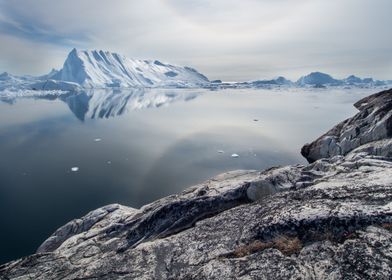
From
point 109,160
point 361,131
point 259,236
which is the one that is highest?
point 361,131

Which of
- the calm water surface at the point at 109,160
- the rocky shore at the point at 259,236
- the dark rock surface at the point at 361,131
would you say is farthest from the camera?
the calm water surface at the point at 109,160

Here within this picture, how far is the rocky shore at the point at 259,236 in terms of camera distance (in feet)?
25.8

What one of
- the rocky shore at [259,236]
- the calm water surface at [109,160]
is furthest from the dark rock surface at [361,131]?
the calm water surface at [109,160]

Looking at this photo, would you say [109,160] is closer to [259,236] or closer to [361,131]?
[361,131]

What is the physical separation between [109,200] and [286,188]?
75.3 ft

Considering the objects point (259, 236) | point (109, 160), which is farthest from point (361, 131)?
point (109, 160)

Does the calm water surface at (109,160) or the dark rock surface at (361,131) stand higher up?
the dark rock surface at (361,131)

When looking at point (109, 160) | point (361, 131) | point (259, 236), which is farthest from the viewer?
point (109, 160)

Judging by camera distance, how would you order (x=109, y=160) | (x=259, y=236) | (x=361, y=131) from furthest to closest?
(x=109, y=160)
(x=361, y=131)
(x=259, y=236)

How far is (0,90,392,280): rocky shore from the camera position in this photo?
25.8ft

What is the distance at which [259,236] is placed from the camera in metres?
9.48

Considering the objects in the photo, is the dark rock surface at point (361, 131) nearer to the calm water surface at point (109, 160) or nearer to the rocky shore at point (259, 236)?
the rocky shore at point (259, 236)

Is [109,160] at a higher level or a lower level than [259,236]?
lower

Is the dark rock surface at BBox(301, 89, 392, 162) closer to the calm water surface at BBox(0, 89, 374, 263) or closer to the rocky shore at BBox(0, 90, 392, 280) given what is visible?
the rocky shore at BBox(0, 90, 392, 280)
